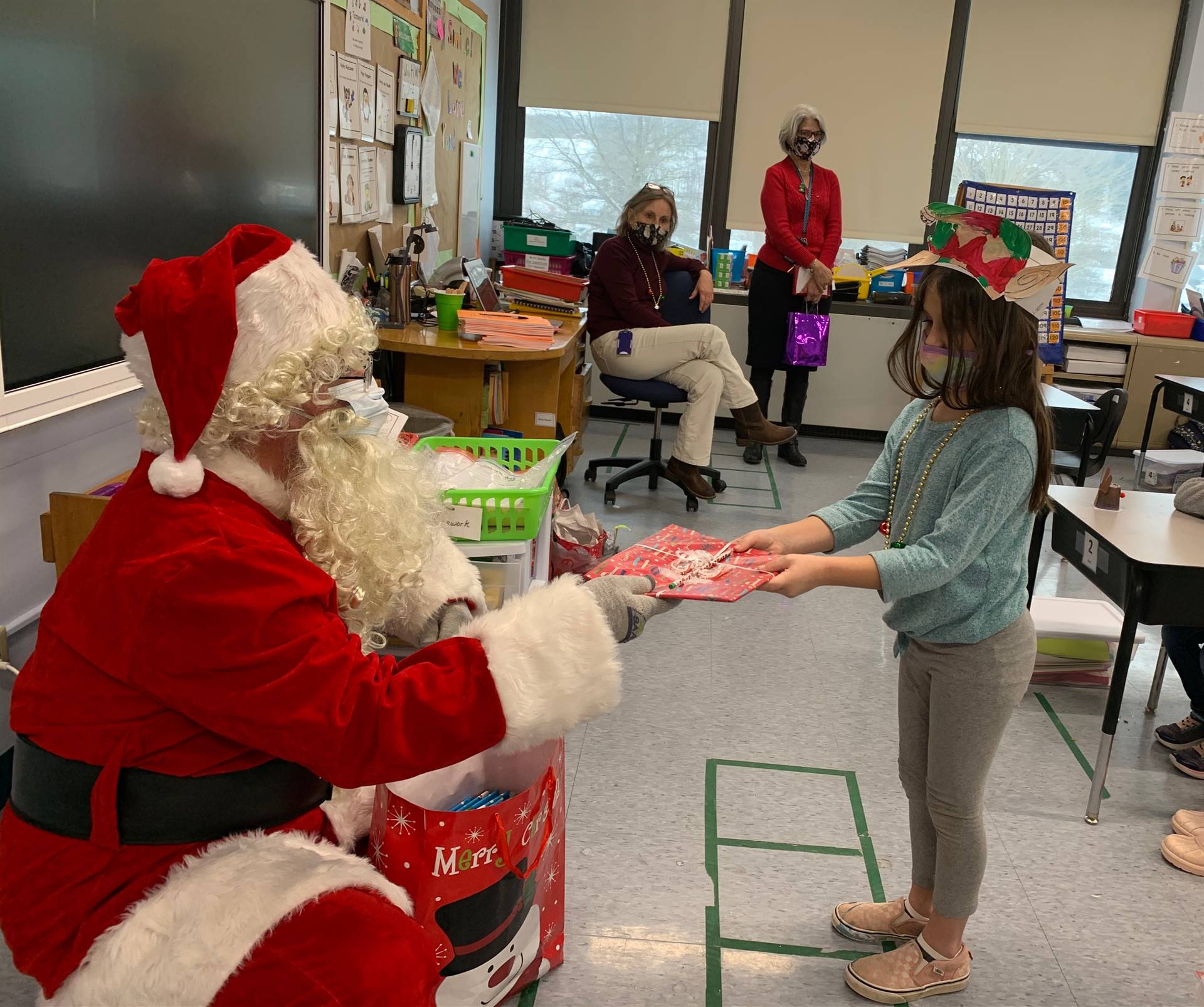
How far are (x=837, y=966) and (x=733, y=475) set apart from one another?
3395 mm

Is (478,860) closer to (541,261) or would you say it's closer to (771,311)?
(541,261)

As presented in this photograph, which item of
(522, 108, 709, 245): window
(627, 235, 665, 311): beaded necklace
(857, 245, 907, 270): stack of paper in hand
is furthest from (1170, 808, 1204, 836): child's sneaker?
(522, 108, 709, 245): window

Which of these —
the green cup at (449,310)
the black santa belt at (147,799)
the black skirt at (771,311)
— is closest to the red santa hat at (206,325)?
the black santa belt at (147,799)

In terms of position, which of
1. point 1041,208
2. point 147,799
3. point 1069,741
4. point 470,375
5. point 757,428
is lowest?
point 1069,741

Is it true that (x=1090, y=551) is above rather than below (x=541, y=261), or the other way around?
below

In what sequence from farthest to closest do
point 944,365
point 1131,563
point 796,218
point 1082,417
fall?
point 796,218 → point 1082,417 → point 1131,563 → point 944,365

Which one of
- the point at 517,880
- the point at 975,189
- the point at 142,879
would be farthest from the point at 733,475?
the point at 142,879

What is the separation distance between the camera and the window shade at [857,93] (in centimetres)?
579

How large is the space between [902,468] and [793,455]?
145 inches

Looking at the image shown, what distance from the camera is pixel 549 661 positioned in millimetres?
1233

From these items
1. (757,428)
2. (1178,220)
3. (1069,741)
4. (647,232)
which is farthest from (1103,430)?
(1178,220)

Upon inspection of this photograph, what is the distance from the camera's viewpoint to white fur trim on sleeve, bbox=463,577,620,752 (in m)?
1.21

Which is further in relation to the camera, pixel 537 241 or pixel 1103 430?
pixel 537 241

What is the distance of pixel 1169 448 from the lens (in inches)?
224
